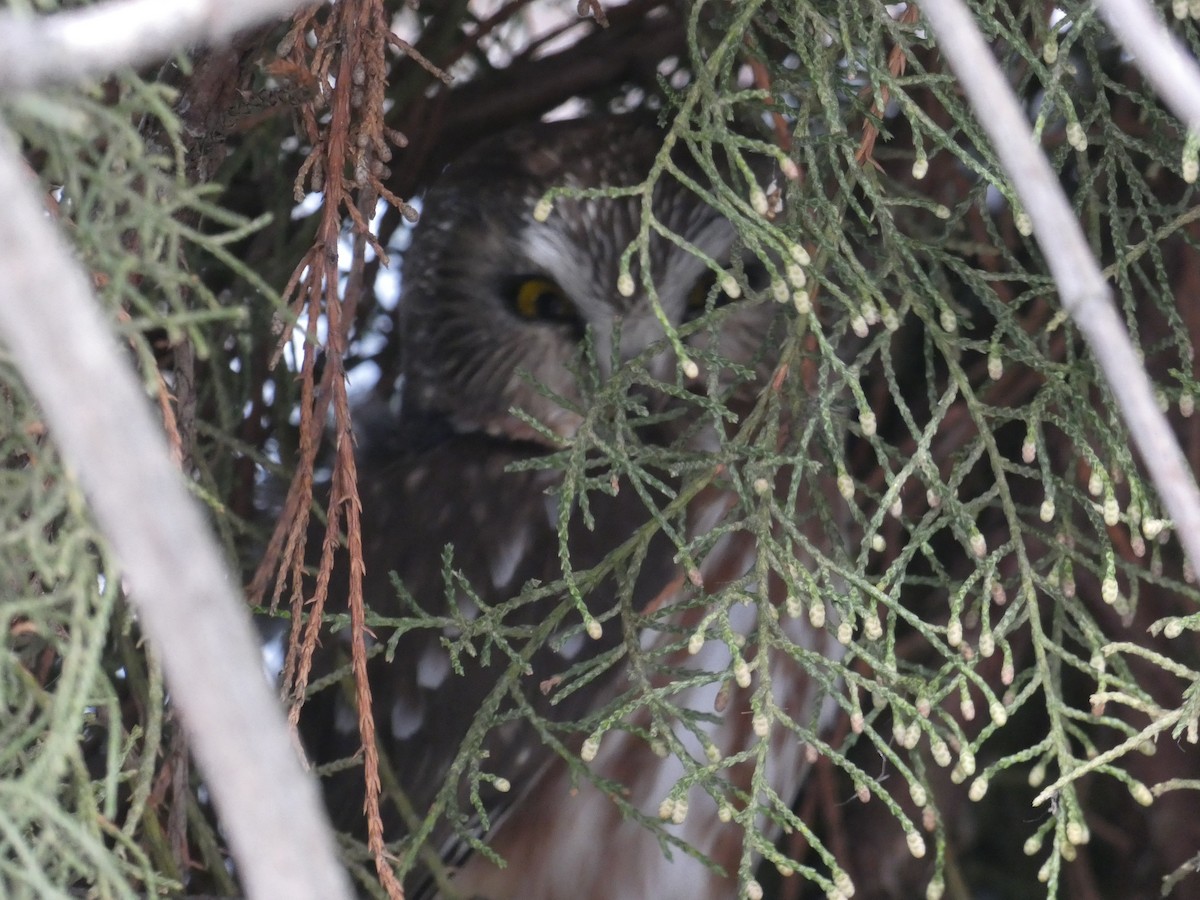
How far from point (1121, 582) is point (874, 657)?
99cm

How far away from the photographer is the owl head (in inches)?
82.9

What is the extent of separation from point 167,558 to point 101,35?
9.6 inches

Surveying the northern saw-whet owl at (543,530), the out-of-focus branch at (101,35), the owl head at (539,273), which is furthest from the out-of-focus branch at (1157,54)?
the owl head at (539,273)

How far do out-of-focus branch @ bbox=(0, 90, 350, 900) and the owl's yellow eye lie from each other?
1636 millimetres

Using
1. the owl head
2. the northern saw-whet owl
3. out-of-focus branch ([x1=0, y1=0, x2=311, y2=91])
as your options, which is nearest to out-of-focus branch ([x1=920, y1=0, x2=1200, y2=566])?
out-of-focus branch ([x1=0, y1=0, x2=311, y2=91])

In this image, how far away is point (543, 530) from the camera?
2.06 m

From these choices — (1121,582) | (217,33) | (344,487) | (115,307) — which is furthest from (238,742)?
(1121,582)

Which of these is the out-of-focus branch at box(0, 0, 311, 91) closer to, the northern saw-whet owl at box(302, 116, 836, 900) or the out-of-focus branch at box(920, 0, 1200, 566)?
the out-of-focus branch at box(920, 0, 1200, 566)

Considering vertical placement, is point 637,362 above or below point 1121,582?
above

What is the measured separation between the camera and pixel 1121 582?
82.9 inches

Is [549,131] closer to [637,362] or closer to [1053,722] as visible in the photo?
[637,362]

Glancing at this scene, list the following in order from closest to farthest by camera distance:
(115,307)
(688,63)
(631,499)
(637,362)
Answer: (115,307)
(637,362)
(631,499)
(688,63)

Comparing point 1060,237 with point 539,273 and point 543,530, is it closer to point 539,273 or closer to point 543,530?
point 543,530

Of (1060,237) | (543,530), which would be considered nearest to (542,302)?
(543,530)
